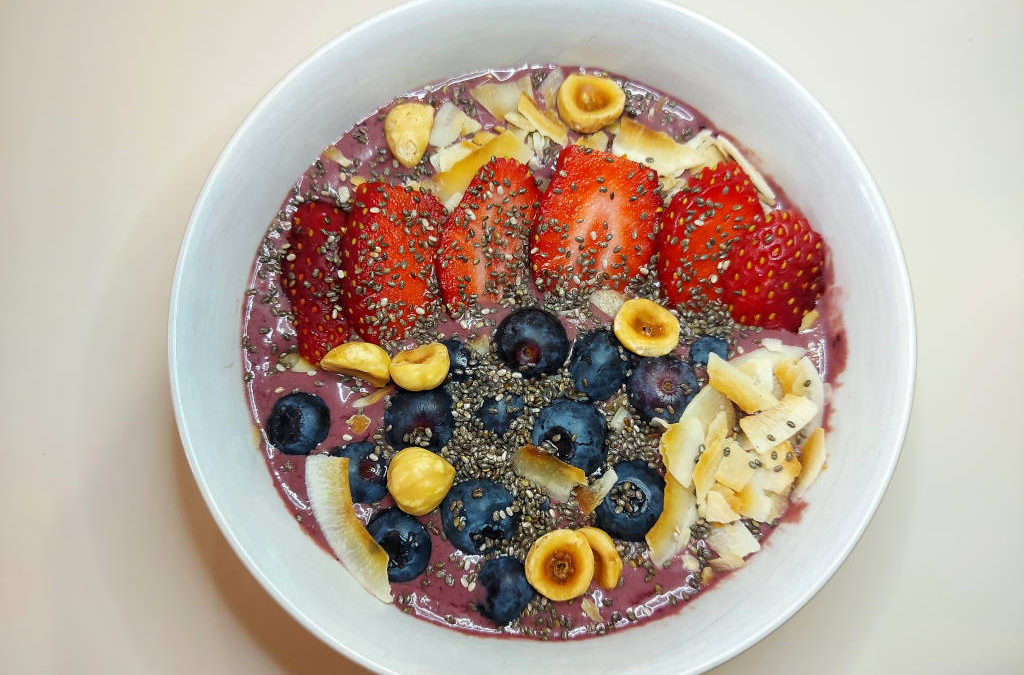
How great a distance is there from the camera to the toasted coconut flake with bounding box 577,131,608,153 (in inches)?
45.3

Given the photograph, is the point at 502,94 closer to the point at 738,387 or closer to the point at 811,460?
the point at 738,387

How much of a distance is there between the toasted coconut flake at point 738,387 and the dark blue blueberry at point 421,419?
1.26ft

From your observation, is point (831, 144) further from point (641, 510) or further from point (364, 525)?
point (364, 525)

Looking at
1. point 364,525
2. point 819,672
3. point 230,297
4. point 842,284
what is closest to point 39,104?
point 230,297

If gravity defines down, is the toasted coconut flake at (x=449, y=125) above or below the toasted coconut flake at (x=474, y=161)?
above

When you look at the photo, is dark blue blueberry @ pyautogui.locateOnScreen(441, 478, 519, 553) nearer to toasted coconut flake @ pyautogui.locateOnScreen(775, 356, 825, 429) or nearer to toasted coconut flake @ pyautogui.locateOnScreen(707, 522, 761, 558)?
toasted coconut flake @ pyautogui.locateOnScreen(707, 522, 761, 558)

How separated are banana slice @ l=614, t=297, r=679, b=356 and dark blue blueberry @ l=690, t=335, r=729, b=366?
33mm

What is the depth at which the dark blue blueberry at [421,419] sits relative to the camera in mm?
1063

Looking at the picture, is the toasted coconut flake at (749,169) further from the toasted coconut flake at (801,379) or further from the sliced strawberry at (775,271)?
the toasted coconut flake at (801,379)

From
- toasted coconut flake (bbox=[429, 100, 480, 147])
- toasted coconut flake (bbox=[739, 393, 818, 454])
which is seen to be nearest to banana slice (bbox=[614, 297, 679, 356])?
toasted coconut flake (bbox=[739, 393, 818, 454])

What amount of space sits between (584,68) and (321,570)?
86 centimetres

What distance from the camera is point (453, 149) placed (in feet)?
3.75

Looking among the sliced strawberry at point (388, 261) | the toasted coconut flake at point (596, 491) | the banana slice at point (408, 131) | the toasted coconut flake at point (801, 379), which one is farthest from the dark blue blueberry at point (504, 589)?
the banana slice at point (408, 131)

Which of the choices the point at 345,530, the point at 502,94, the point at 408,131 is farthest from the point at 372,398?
the point at 502,94
